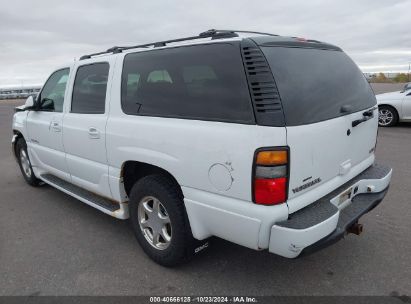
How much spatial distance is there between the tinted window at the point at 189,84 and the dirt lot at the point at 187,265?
138cm

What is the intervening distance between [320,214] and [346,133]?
2.40 ft

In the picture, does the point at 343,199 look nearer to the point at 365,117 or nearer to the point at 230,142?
the point at 365,117

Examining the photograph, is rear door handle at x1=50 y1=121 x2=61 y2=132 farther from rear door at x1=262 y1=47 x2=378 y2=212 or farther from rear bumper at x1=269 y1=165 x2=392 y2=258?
rear bumper at x1=269 y1=165 x2=392 y2=258

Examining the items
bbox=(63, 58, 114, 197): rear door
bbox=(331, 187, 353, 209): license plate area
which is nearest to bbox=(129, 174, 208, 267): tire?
bbox=(63, 58, 114, 197): rear door

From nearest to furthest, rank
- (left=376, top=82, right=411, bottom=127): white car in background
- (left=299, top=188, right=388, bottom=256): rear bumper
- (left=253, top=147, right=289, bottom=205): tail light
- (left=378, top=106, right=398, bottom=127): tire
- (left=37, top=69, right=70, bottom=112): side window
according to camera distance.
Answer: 1. (left=253, top=147, right=289, bottom=205): tail light
2. (left=299, top=188, right=388, bottom=256): rear bumper
3. (left=37, top=69, right=70, bottom=112): side window
4. (left=376, top=82, right=411, bottom=127): white car in background
5. (left=378, top=106, right=398, bottom=127): tire

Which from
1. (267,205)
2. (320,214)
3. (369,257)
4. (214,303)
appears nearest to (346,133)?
(320,214)

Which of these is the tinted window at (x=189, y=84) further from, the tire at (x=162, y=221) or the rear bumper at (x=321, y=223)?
the rear bumper at (x=321, y=223)

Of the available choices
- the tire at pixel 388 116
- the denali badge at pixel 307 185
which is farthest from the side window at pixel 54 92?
the tire at pixel 388 116

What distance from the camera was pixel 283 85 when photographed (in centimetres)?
239

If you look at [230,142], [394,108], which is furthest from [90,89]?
[394,108]

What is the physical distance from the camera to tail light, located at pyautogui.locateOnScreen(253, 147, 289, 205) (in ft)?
7.44

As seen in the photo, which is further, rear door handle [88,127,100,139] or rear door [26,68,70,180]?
rear door [26,68,70,180]

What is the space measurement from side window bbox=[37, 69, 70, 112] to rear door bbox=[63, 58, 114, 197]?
12.5 inches

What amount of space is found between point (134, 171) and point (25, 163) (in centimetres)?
316
